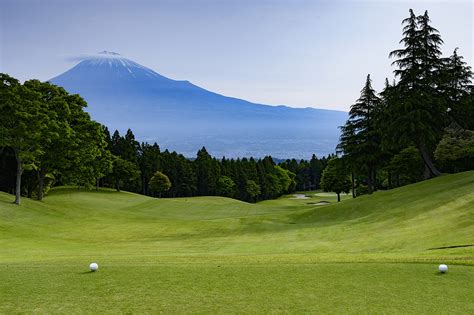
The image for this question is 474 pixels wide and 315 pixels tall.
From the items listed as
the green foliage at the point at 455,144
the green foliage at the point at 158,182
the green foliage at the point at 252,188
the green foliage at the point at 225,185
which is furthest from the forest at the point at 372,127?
the green foliage at the point at 252,188

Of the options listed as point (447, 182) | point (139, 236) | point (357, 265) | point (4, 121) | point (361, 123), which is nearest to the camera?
point (357, 265)

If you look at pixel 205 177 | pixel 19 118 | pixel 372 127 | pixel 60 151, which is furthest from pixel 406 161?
pixel 205 177

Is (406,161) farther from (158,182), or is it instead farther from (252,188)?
(252,188)

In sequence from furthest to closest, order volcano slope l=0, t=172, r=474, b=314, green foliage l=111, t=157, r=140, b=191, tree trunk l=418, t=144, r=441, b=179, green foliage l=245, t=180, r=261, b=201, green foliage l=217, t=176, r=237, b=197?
green foliage l=245, t=180, r=261, b=201, green foliage l=217, t=176, r=237, b=197, green foliage l=111, t=157, r=140, b=191, tree trunk l=418, t=144, r=441, b=179, volcano slope l=0, t=172, r=474, b=314

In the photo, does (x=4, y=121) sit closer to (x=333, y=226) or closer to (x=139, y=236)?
(x=139, y=236)

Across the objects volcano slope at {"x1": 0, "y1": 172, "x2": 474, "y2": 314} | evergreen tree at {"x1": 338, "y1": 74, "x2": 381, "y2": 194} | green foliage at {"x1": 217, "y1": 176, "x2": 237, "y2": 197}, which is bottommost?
volcano slope at {"x1": 0, "y1": 172, "x2": 474, "y2": 314}

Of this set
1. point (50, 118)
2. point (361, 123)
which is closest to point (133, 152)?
point (50, 118)

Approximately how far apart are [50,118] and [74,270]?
34.1m

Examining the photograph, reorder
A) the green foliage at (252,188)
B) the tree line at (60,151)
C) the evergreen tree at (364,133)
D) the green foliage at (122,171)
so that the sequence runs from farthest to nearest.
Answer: the green foliage at (252,188), the green foliage at (122,171), the evergreen tree at (364,133), the tree line at (60,151)

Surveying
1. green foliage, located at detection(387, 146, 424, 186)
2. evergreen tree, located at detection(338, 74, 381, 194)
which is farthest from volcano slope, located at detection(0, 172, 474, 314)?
evergreen tree, located at detection(338, 74, 381, 194)

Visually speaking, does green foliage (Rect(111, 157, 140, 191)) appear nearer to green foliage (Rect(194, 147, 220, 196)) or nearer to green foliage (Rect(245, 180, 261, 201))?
green foliage (Rect(194, 147, 220, 196))

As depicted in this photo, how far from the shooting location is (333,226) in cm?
2653

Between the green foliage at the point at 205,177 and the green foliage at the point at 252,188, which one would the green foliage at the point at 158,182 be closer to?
the green foliage at the point at 205,177

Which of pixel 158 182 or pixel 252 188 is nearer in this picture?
pixel 158 182
